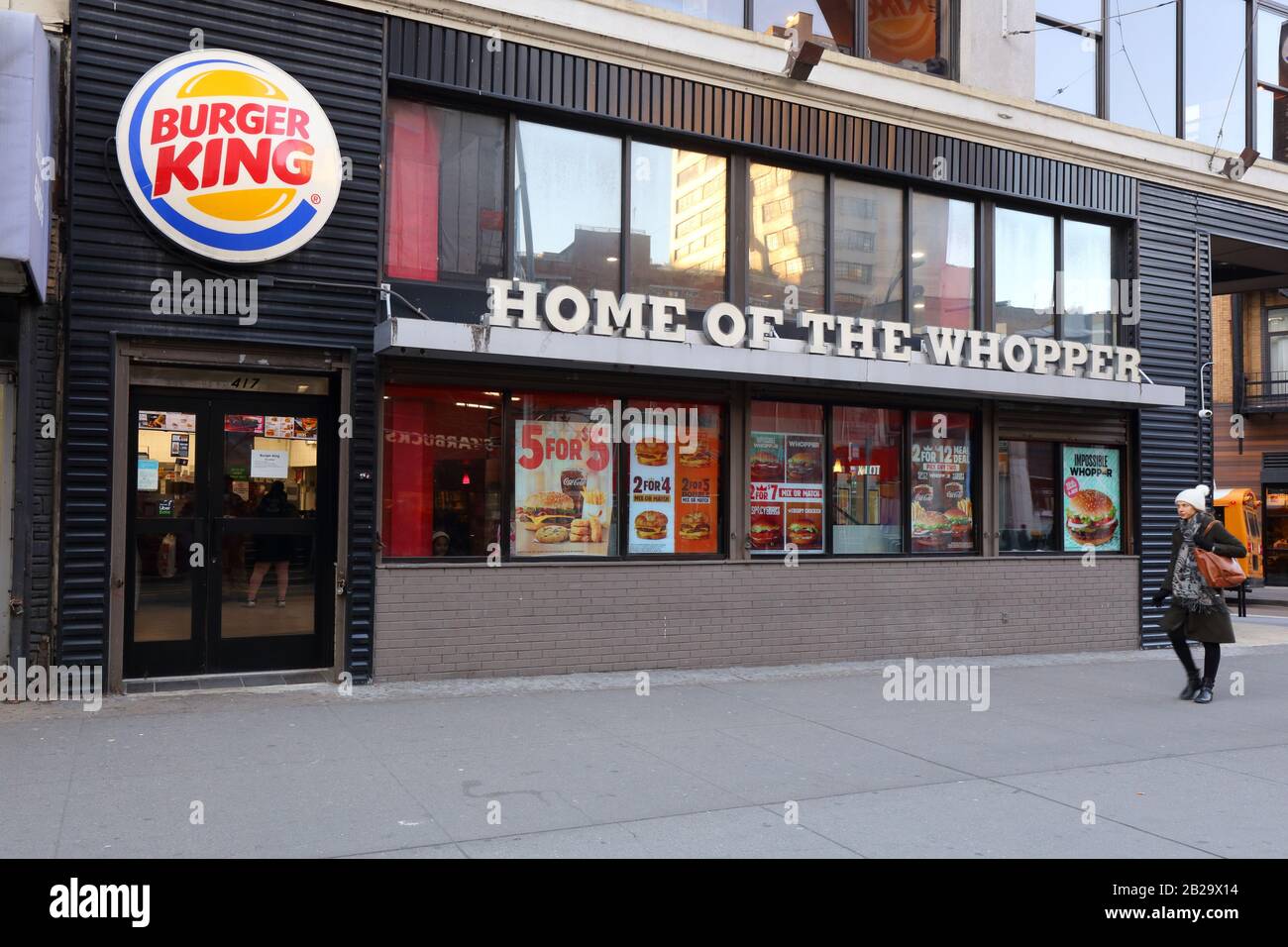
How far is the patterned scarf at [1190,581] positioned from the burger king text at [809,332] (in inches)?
125

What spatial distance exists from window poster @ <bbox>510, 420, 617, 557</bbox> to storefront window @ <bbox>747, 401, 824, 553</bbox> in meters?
1.69

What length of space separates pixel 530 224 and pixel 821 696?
17.4 feet

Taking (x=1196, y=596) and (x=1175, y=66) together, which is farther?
(x=1175, y=66)

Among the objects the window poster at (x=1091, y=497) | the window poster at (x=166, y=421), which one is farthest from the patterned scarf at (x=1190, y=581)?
the window poster at (x=166, y=421)

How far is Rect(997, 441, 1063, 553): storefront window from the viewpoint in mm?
13219

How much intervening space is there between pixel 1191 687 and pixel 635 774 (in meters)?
6.00

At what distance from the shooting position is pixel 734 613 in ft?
36.9

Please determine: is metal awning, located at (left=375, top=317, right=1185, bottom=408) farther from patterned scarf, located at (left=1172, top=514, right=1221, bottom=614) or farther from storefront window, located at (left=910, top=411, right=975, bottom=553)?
patterned scarf, located at (left=1172, top=514, right=1221, bottom=614)

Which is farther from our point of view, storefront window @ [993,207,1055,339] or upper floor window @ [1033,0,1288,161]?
upper floor window @ [1033,0,1288,161]

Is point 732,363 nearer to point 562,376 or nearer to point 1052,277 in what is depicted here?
point 562,376

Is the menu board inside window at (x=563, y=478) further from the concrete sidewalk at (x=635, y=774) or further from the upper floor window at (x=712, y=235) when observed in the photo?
the concrete sidewalk at (x=635, y=774)

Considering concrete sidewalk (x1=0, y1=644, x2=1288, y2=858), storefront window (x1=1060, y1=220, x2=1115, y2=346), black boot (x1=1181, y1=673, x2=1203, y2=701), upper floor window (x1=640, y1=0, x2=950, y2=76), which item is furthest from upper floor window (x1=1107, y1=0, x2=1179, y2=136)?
concrete sidewalk (x1=0, y1=644, x2=1288, y2=858)

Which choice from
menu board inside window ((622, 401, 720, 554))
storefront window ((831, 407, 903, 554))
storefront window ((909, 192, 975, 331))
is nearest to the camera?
menu board inside window ((622, 401, 720, 554))

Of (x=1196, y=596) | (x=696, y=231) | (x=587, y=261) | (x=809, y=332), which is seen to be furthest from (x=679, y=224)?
(x=1196, y=596)
